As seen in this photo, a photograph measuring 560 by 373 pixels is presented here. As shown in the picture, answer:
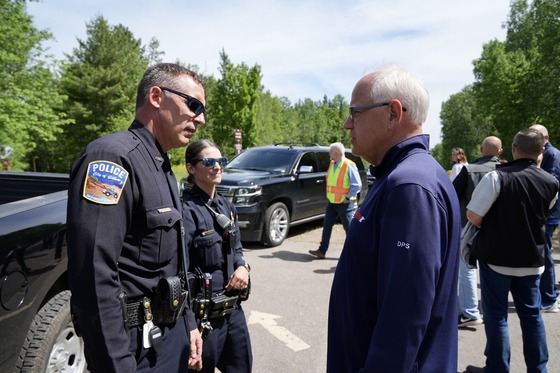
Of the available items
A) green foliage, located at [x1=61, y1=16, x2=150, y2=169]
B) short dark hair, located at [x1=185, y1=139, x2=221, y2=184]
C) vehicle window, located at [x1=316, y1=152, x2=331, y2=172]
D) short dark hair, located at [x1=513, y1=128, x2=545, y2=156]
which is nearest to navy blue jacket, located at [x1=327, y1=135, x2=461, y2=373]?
short dark hair, located at [x1=185, y1=139, x2=221, y2=184]

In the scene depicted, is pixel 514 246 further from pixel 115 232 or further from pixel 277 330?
pixel 115 232

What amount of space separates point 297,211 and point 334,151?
1.99 meters

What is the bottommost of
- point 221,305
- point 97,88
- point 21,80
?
point 221,305

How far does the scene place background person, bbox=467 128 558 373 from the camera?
114 inches

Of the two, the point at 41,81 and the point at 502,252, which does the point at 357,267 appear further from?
the point at 41,81

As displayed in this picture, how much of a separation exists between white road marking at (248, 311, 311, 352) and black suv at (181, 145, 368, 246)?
2.79m

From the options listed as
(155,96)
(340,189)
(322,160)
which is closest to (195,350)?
(155,96)

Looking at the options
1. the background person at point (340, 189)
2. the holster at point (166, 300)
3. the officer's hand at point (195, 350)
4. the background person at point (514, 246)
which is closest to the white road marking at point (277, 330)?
the background person at point (514, 246)

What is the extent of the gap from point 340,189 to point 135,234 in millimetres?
5220

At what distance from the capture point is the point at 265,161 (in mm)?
8562

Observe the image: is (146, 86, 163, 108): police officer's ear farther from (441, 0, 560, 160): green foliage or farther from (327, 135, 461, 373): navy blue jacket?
(441, 0, 560, 160): green foliage

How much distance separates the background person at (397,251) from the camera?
122 cm

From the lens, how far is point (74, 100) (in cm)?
3534

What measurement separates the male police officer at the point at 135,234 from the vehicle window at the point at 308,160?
661cm
